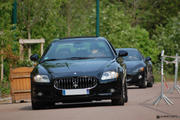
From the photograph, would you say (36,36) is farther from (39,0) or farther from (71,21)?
(71,21)

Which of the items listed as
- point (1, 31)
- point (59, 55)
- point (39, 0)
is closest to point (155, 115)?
point (59, 55)

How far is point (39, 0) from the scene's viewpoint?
32.0 metres

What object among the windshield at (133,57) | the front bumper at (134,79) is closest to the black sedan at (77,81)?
the front bumper at (134,79)

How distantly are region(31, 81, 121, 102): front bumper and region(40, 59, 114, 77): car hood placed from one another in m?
0.31

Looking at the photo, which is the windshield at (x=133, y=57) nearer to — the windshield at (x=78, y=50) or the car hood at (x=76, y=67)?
the windshield at (x=78, y=50)

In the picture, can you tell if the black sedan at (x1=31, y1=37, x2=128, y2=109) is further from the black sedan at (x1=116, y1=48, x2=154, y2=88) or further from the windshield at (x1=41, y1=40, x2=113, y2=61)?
the black sedan at (x1=116, y1=48, x2=154, y2=88)

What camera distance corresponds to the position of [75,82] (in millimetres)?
15328

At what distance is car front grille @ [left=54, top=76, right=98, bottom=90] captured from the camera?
15336 mm

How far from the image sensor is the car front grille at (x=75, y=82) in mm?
15336

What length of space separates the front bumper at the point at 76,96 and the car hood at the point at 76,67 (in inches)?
12.2

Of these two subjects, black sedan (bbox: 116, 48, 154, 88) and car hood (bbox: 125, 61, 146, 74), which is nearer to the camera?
black sedan (bbox: 116, 48, 154, 88)

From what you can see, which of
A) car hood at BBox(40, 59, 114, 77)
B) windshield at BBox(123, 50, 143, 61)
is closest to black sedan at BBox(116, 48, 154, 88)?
windshield at BBox(123, 50, 143, 61)

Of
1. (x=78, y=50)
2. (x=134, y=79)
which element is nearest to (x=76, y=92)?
(x=78, y=50)

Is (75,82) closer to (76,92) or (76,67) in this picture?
(76,92)
